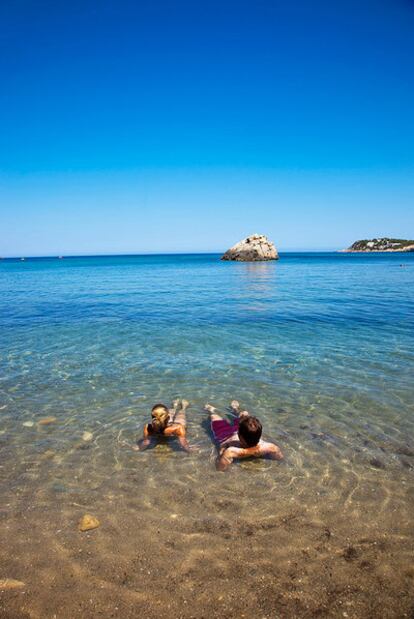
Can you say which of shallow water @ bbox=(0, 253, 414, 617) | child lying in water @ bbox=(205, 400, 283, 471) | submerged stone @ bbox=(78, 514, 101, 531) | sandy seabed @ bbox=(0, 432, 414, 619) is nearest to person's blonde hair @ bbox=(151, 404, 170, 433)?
shallow water @ bbox=(0, 253, 414, 617)

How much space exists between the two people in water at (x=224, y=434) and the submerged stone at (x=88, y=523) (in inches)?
87.7

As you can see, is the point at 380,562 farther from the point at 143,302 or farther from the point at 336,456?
the point at 143,302

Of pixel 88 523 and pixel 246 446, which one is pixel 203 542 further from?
pixel 246 446

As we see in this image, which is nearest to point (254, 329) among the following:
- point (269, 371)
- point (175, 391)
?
point (269, 371)

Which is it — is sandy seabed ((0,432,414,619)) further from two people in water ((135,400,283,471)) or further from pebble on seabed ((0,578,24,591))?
two people in water ((135,400,283,471))

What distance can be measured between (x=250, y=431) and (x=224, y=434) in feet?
3.55

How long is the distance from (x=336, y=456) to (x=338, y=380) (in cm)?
457

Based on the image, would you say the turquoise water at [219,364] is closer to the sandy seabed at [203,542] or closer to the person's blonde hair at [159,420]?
the person's blonde hair at [159,420]

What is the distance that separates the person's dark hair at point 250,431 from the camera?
23.8 feet

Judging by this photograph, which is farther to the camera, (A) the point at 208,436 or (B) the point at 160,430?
(A) the point at 208,436

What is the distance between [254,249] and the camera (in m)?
127

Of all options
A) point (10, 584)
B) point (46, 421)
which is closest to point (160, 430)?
point (46, 421)

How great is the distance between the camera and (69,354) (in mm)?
15023

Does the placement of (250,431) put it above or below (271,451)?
above
